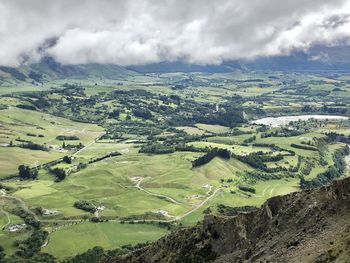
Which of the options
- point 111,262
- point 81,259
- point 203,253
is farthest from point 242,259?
point 81,259

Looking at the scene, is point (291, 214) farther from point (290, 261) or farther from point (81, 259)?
point (81, 259)

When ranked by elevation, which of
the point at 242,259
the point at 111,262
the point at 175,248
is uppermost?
the point at 242,259

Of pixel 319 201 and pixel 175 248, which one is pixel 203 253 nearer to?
pixel 175 248

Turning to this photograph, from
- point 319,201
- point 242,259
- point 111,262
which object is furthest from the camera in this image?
point 111,262

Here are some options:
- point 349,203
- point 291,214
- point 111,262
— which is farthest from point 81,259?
point 349,203

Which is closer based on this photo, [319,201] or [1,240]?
[319,201]

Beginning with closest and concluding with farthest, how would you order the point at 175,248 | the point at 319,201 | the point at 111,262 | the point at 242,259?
the point at 319,201, the point at 242,259, the point at 175,248, the point at 111,262

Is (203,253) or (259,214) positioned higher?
(259,214)
